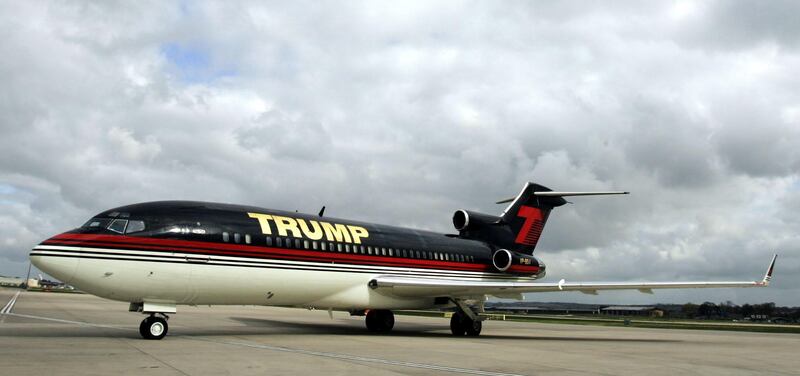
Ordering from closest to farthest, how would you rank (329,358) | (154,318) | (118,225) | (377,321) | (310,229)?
(329,358), (118,225), (154,318), (310,229), (377,321)

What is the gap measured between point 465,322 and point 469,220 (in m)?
6.56

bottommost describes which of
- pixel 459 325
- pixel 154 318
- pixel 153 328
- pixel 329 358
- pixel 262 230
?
pixel 329 358

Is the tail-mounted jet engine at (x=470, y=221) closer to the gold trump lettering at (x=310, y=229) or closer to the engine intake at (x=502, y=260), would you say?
the engine intake at (x=502, y=260)

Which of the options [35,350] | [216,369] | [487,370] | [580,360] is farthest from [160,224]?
[580,360]

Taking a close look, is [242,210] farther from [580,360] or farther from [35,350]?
[580,360]

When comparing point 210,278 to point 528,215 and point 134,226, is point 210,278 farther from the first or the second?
point 528,215

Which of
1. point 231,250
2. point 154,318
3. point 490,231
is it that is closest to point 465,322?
point 490,231

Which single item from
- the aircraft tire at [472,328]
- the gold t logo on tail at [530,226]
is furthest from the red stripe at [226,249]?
the gold t logo on tail at [530,226]

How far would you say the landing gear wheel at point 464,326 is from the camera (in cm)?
2508

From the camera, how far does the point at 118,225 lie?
55.6 ft

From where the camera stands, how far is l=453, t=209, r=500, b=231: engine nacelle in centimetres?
3042

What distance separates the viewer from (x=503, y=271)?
2916 cm

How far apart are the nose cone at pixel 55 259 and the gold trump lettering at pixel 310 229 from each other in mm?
5375

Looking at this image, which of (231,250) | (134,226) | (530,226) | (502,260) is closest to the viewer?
(134,226)
